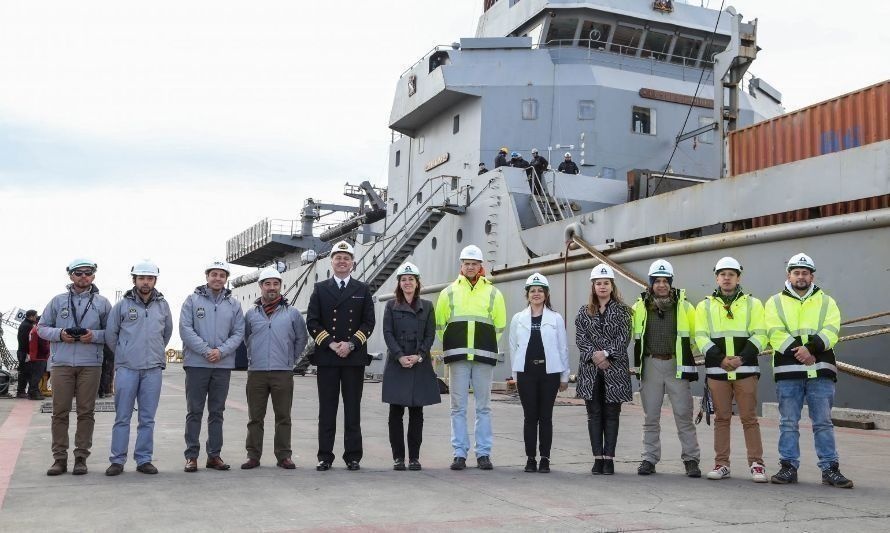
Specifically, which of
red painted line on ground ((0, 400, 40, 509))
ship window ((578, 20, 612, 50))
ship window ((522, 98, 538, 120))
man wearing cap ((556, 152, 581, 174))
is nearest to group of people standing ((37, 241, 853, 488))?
red painted line on ground ((0, 400, 40, 509))

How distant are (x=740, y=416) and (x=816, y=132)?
5.82 metres

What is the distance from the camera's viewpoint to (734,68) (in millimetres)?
12805

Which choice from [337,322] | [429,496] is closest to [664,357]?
[429,496]

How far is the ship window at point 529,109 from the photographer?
18.2 metres

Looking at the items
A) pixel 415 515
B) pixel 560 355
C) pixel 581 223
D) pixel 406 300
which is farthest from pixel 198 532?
pixel 581 223

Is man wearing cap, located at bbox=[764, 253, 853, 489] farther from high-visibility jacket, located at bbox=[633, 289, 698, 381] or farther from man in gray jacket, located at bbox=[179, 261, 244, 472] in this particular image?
man in gray jacket, located at bbox=[179, 261, 244, 472]

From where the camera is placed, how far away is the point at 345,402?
238 inches

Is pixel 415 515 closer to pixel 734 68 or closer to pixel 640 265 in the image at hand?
pixel 640 265

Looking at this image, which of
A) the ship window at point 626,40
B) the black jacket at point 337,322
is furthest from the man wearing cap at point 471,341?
the ship window at point 626,40

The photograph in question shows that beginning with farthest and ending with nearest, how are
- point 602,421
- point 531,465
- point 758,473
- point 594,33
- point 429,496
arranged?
point 594,33 → point 602,421 → point 531,465 → point 758,473 → point 429,496

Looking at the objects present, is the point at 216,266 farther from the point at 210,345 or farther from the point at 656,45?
the point at 656,45

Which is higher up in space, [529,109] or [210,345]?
[529,109]

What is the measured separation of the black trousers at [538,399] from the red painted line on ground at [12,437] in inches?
130

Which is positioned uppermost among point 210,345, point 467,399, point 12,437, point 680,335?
point 680,335
